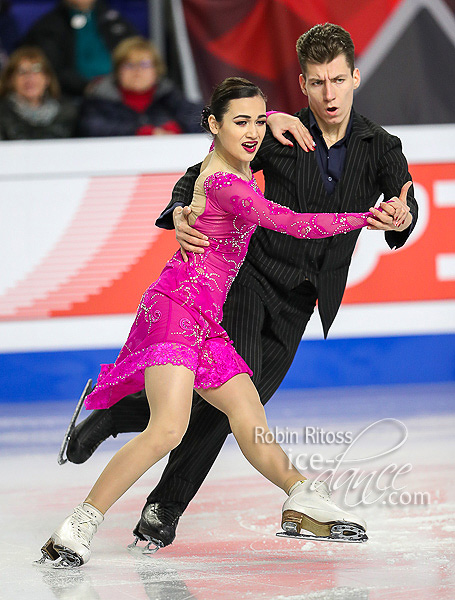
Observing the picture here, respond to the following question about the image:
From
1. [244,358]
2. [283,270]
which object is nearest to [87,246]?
[283,270]

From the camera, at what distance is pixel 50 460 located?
4.07 m

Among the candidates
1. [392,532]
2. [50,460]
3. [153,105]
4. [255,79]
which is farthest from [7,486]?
[255,79]

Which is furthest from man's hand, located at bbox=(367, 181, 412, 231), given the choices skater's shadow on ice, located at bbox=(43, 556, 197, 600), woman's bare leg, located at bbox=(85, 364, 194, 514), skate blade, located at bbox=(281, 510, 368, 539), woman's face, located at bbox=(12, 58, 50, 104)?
woman's face, located at bbox=(12, 58, 50, 104)

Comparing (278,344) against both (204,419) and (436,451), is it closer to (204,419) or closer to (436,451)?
(204,419)

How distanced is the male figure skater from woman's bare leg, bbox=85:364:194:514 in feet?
0.88

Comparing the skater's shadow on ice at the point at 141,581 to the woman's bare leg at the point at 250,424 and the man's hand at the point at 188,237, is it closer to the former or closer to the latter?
the woman's bare leg at the point at 250,424

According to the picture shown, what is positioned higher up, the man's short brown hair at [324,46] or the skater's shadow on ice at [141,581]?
the man's short brown hair at [324,46]

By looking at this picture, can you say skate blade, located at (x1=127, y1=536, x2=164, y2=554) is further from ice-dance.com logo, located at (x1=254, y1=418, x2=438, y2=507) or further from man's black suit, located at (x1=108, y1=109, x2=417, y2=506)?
ice-dance.com logo, located at (x1=254, y1=418, x2=438, y2=507)

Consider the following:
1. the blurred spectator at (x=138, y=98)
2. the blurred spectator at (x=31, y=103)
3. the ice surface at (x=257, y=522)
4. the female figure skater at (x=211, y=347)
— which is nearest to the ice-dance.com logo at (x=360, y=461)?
the ice surface at (x=257, y=522)

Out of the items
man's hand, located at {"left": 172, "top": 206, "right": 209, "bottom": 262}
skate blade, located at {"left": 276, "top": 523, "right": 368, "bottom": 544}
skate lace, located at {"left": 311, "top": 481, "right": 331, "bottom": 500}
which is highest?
man's hand, located at {"left": 172, "top": 206, "right": 209, "bottom": 262}

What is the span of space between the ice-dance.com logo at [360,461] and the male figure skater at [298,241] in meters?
0.27

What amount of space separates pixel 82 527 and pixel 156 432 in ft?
1.06

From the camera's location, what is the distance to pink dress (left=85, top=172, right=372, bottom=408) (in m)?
2.65

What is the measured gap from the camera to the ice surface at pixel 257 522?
8.11 feet
